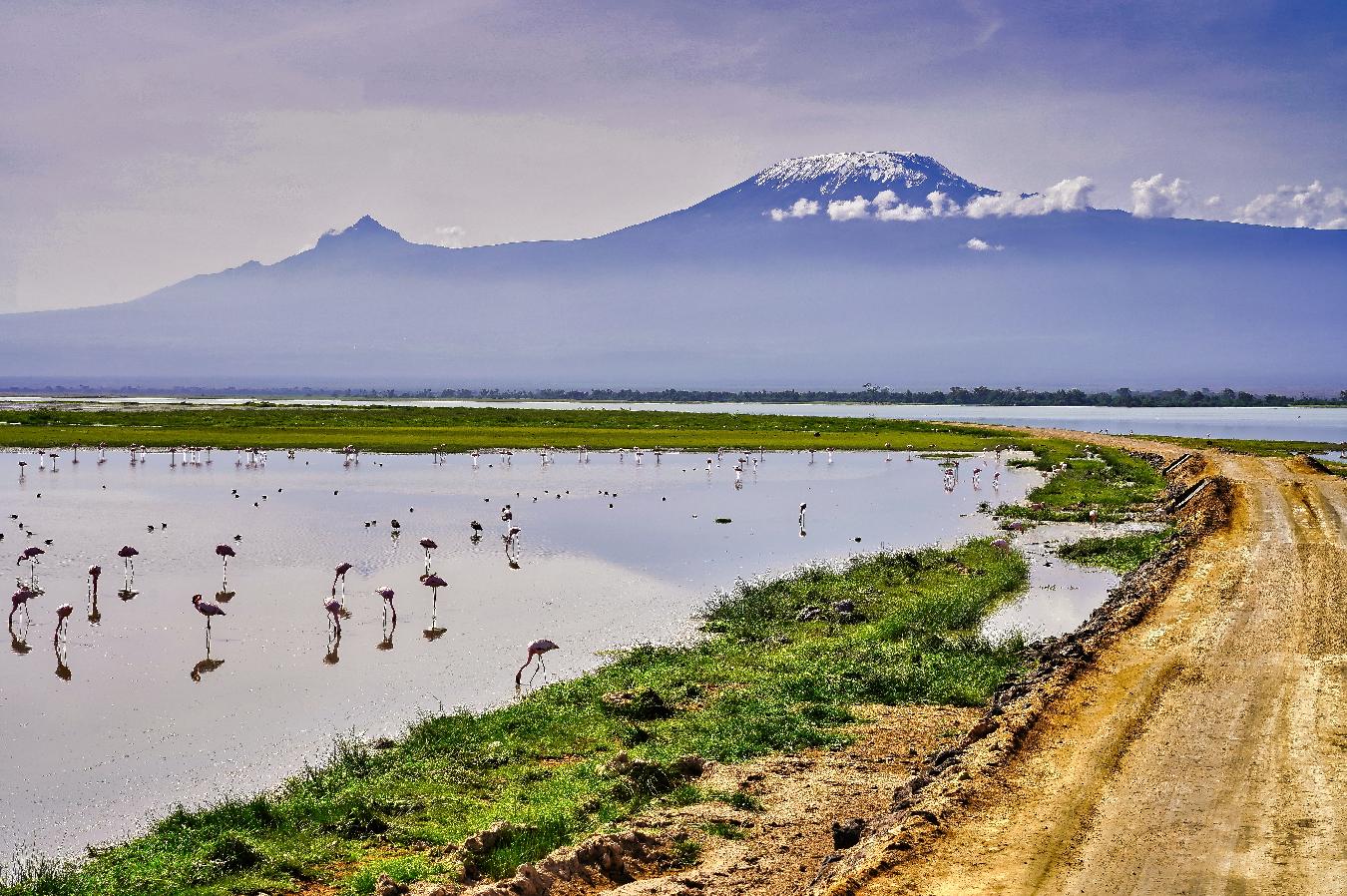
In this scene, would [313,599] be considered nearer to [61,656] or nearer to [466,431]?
[61,656]


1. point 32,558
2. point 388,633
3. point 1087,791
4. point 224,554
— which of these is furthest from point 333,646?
point 1087,791

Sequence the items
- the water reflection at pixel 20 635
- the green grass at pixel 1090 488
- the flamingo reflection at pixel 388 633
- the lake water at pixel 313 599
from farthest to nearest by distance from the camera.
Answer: the green grass at pixel 1090 488, the flamingo reflection at pixel 388 633, the water reflection at pixel 20 635, the lake water at pixel 313 599

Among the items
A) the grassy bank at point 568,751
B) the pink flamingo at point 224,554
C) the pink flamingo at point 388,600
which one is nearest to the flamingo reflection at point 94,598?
the pink flamingo at point 224,554

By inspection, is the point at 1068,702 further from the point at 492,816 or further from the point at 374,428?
the point at 374,428

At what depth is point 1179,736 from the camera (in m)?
10.8

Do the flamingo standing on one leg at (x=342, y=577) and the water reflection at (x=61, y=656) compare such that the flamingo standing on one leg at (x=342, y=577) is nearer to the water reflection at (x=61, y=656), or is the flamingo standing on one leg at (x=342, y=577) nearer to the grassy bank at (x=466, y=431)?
the water reflection at (x=61, y=656)

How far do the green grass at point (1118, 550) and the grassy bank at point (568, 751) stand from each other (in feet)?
28.3

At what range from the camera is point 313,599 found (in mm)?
20906

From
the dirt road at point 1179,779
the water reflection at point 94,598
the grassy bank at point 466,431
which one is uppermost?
the grassy bank at point 466,431

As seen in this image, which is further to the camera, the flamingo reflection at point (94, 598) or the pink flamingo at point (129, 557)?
the pink flamingo at point (129, 557)

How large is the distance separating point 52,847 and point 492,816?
13.4 feet

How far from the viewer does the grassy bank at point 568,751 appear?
29.7ft

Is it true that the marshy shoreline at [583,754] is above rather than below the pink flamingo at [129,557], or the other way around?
below

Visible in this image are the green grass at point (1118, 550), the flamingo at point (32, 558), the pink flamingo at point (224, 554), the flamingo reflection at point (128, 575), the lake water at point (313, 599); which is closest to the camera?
the lake water at point (313, 599)
